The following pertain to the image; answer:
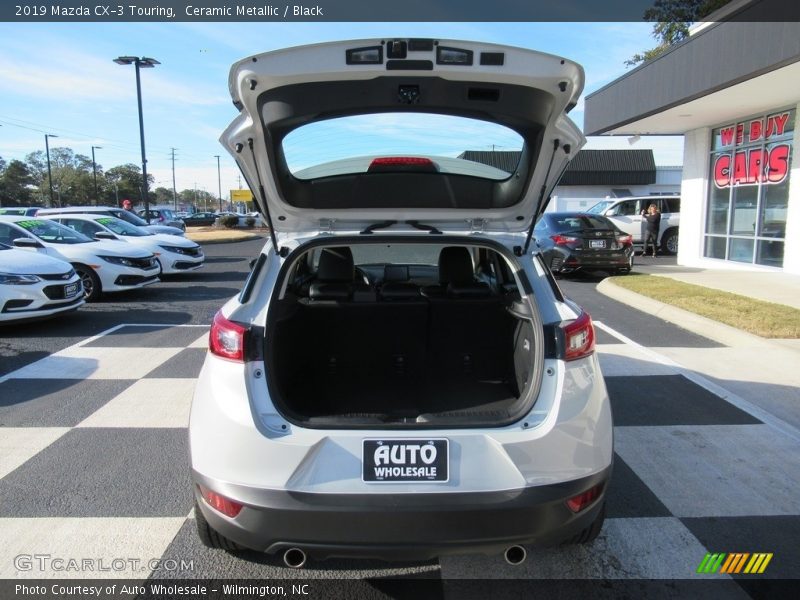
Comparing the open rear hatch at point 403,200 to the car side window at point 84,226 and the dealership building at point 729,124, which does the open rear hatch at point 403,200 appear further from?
the car side window at point 84,226

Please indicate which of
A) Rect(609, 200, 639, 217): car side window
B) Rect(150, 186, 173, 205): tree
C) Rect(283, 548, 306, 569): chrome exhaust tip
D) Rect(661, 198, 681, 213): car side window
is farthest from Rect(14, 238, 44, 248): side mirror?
Rect(150, 186, 173, 205): tree

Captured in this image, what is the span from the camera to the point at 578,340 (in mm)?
2541

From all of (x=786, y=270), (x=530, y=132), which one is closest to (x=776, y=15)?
(x=786, y=270)

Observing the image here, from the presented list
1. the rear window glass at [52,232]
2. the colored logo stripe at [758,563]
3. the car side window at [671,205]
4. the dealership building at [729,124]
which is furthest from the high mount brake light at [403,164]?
the car side window at [671,205]

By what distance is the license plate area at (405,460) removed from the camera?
2.18 metres

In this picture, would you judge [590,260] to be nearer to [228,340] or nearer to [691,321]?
[691,321]

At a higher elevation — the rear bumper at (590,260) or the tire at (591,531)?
the rear bumper at (590,260)

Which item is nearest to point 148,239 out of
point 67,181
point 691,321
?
point 691,321

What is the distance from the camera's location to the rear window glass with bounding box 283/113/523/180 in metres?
2.84

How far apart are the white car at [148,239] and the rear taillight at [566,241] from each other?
779 centimetres

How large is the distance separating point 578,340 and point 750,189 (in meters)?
13.0

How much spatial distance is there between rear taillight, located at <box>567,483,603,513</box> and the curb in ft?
17.3

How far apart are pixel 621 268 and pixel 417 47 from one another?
1136cm

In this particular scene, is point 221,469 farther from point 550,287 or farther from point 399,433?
point 550,287
